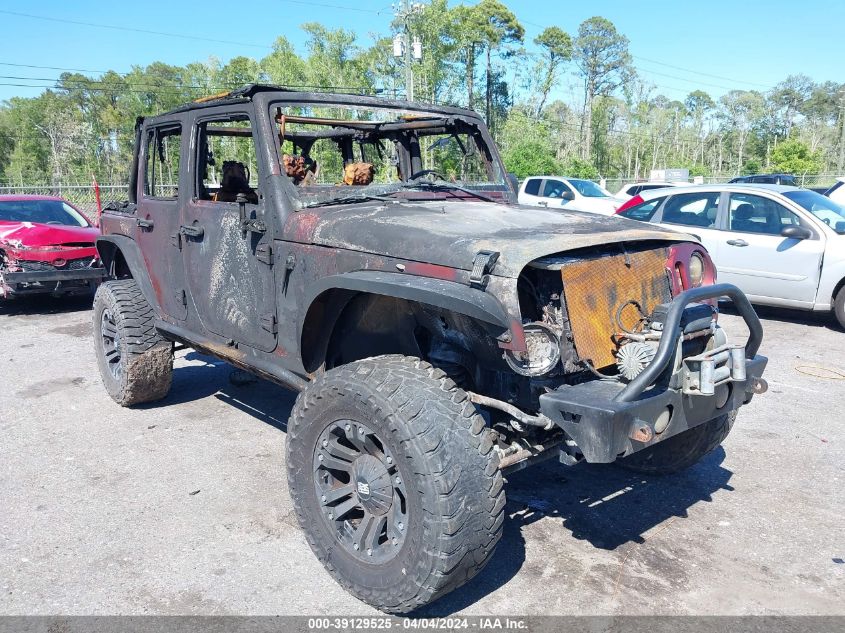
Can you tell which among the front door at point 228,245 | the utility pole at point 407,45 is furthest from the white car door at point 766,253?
the utility pole at point 407,45

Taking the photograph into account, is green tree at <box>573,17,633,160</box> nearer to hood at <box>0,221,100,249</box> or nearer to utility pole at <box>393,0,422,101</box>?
utility pole at <box>393,0,422,101</box>

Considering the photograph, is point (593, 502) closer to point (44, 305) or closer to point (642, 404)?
point (642, 404)

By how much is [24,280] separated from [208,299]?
6311mm

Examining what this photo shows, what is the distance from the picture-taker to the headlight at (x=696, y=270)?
3.43m

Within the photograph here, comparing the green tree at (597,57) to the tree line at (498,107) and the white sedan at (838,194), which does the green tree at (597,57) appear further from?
the white sedan at (838,194)

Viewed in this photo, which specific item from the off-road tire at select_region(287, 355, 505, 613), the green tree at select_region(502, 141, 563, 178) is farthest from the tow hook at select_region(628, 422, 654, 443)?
the green tree at select_region(502, 141, 563, 178)

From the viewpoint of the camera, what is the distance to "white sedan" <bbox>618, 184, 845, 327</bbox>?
8.01m

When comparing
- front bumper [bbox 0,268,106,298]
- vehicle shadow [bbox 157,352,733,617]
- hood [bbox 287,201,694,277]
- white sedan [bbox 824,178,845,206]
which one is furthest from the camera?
white sedan [bbox 824,178,845,206]

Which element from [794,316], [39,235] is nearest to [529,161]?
[794,316]

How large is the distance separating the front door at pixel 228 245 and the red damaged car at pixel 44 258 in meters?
5.44

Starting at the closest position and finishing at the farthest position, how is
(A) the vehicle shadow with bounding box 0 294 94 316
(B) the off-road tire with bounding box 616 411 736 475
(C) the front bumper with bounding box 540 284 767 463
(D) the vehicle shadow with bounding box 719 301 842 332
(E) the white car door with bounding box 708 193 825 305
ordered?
1. (C) the front bumper with bounding box 540 284 767 463
2. (B) the off-road tire with bounding box 616 411 736 475
3. (E) the white car door with bounding box 708 193 825 305
4. (D) the vehicle shadow with bounding box 719 301 842 332
5. (A) the vehicle shadow with bounding box 0 294 94 316

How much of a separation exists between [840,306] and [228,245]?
713cm

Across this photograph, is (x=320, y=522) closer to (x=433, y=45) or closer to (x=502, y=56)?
(x=433, y=45)

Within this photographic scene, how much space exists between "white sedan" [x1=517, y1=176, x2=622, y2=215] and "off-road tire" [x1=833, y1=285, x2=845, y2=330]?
28.6ft
